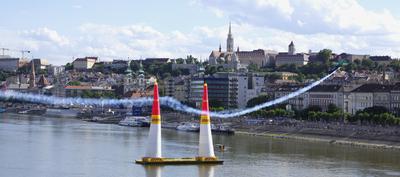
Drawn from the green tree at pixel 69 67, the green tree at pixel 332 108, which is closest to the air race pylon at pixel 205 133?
the green tree at pixel 332 108

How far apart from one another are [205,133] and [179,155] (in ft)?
21.7

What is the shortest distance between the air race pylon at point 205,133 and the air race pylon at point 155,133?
1.72 meters

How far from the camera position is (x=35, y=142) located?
49.9 meters

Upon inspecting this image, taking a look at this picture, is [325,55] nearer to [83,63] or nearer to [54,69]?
[83,63]

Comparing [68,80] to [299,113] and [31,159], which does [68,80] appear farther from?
[31,159]

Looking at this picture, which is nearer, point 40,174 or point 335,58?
point 40,174

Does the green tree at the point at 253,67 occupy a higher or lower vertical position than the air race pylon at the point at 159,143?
higher

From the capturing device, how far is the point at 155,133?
34.1 meters

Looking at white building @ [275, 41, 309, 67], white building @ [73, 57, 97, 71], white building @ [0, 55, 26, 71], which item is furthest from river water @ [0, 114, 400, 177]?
white building @ [0, 55, 26, 71]

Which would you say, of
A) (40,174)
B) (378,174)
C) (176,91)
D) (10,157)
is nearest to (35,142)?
(10,157)

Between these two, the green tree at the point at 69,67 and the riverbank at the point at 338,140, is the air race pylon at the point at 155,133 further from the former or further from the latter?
the green tree at the point at 69,67

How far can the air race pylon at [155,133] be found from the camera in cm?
3406

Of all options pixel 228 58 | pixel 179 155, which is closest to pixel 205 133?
pixel 179 155

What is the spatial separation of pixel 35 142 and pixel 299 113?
28419 mm
